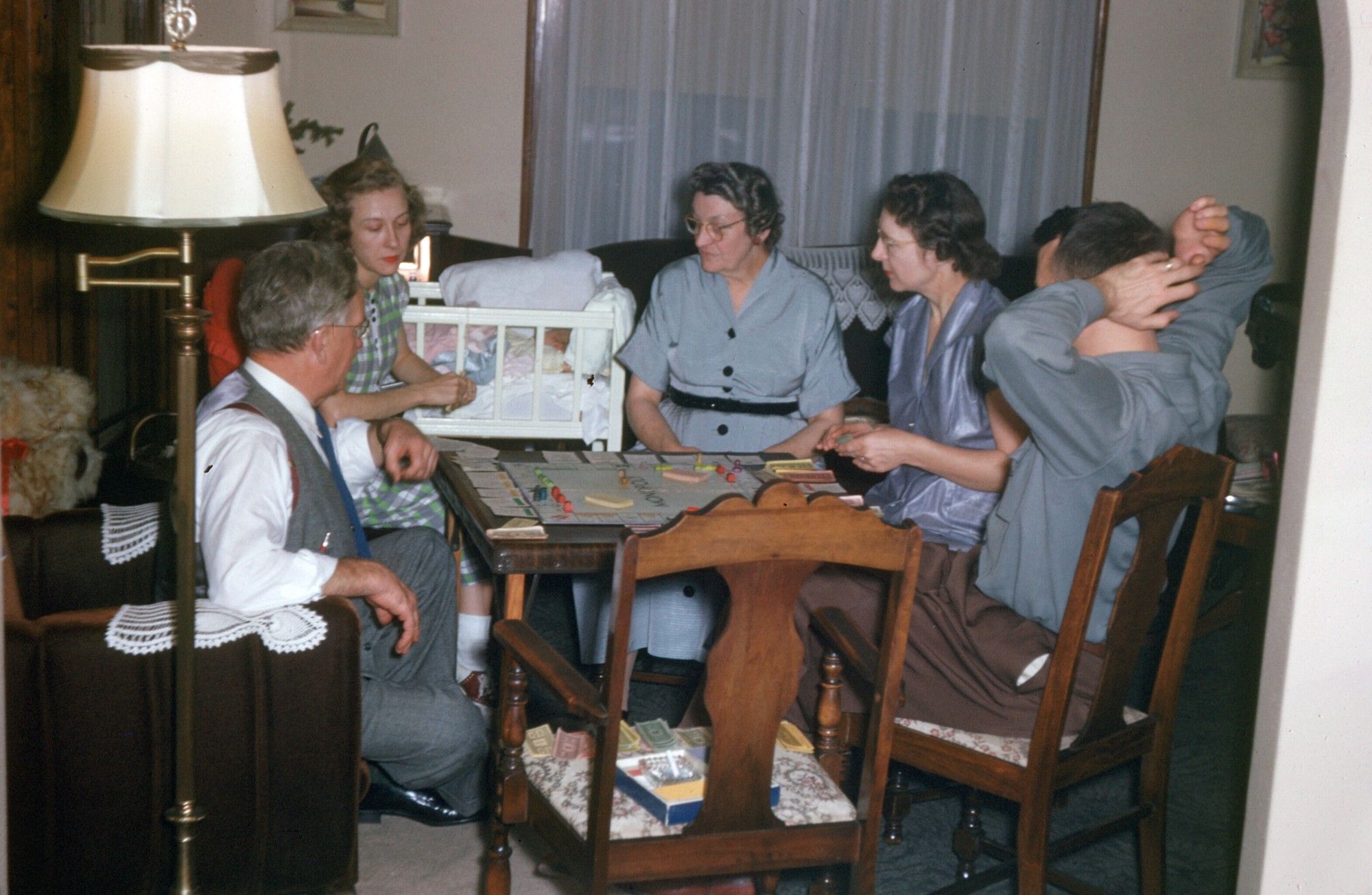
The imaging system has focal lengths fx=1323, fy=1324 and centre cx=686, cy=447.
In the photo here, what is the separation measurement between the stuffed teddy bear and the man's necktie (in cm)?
56

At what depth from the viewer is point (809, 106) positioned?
5711mm

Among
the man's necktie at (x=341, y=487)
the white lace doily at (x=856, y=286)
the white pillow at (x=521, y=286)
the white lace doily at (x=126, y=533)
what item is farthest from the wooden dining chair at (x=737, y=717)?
the white lace doily at (x=856, y=286)

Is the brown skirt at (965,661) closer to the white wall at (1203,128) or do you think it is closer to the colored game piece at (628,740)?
the colored game piece at (628,740)

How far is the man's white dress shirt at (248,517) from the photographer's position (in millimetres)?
1944

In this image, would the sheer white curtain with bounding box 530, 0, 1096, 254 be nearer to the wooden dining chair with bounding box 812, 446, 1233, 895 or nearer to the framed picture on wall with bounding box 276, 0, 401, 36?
the framed picture on wall with bounding box 276, 0, 401, 36

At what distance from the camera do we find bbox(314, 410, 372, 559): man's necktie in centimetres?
230

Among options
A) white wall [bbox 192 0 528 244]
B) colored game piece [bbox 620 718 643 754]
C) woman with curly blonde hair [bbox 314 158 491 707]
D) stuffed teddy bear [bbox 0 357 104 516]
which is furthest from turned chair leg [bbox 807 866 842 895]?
white wall [bbox 192 0 528 244]

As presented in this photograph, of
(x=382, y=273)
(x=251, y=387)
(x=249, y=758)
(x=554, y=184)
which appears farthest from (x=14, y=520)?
(x=554, y=184)

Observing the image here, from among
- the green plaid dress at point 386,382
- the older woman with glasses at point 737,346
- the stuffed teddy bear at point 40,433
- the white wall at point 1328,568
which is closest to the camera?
the white wall at point 1328,568

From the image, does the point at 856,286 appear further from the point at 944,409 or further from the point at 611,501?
the point at 611,501

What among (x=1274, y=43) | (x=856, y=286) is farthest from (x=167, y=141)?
(x=1274, y=43)

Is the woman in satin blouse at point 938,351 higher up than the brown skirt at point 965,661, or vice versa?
the woman in satin blouse at point 938,351

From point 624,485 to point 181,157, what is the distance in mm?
1033

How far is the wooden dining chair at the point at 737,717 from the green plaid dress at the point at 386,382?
→ 1088 mm
